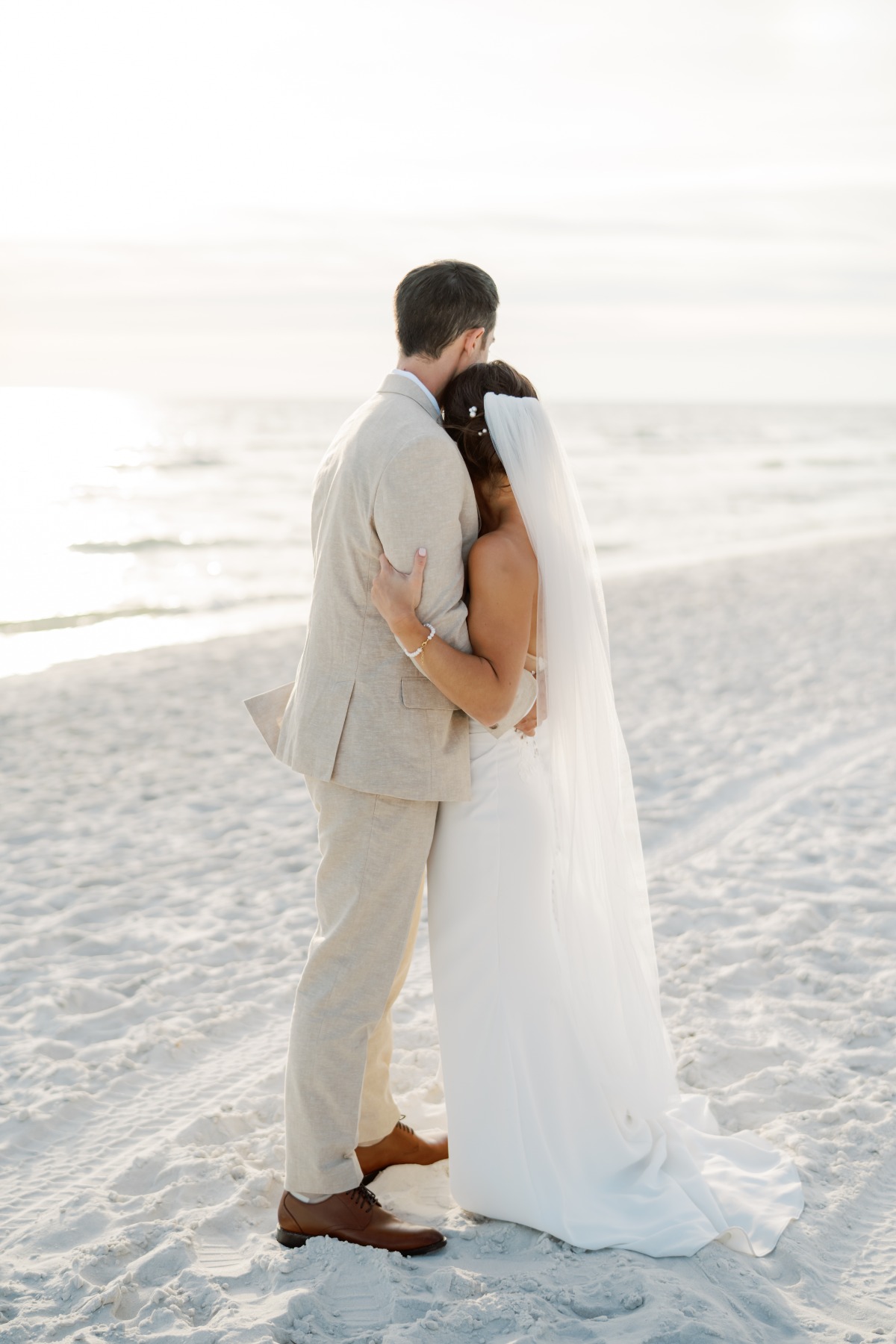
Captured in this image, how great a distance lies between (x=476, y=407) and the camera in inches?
98.6

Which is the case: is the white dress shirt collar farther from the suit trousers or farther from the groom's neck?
the suit trousers

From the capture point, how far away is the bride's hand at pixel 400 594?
2381mm

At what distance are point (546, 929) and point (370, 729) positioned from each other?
2.25ft

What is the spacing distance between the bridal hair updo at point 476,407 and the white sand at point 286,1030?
1866mm

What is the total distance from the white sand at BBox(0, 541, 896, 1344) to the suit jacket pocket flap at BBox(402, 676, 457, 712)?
1302mm

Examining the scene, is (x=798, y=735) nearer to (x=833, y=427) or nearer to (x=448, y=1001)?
(x=448, y=1001)

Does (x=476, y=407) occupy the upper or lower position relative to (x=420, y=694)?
upper

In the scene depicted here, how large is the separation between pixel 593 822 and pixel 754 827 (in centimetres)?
302

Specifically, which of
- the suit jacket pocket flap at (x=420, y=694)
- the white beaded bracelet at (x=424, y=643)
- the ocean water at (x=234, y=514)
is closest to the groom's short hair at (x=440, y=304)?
the white beaded bracelet at (x=424, y=643)

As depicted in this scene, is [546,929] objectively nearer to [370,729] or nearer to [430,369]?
[370,729]

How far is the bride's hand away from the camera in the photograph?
2.38m

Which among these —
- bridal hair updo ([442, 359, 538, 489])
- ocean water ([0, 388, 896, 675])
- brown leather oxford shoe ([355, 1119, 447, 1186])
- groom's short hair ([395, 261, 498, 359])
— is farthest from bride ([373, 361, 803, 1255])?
ocean water ([0, 388, 896, 675])

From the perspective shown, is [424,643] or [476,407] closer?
[424,643]

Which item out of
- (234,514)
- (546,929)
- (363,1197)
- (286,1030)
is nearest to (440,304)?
(546,929)
